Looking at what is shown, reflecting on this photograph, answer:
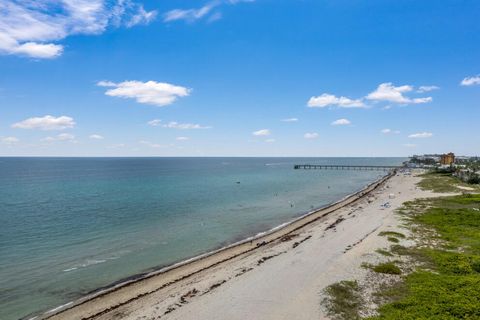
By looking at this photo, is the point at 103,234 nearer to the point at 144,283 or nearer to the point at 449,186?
the point at 144,283

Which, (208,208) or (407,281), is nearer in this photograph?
(407,281)

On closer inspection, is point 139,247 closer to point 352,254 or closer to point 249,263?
point 249,263

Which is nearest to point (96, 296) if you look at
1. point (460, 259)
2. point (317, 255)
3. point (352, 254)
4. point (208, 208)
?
point (317, 255)

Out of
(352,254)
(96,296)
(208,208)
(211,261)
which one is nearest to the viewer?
(96,296)

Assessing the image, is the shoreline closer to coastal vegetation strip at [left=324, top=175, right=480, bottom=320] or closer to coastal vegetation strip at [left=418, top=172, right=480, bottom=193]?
coastal vegetation strip at [left=324, top=175, right=480, bottom=320]

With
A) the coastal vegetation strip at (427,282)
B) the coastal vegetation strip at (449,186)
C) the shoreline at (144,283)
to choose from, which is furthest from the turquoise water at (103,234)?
the coastal vegetation strip at (449,186)

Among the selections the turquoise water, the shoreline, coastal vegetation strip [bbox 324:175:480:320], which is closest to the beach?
the shoreline
